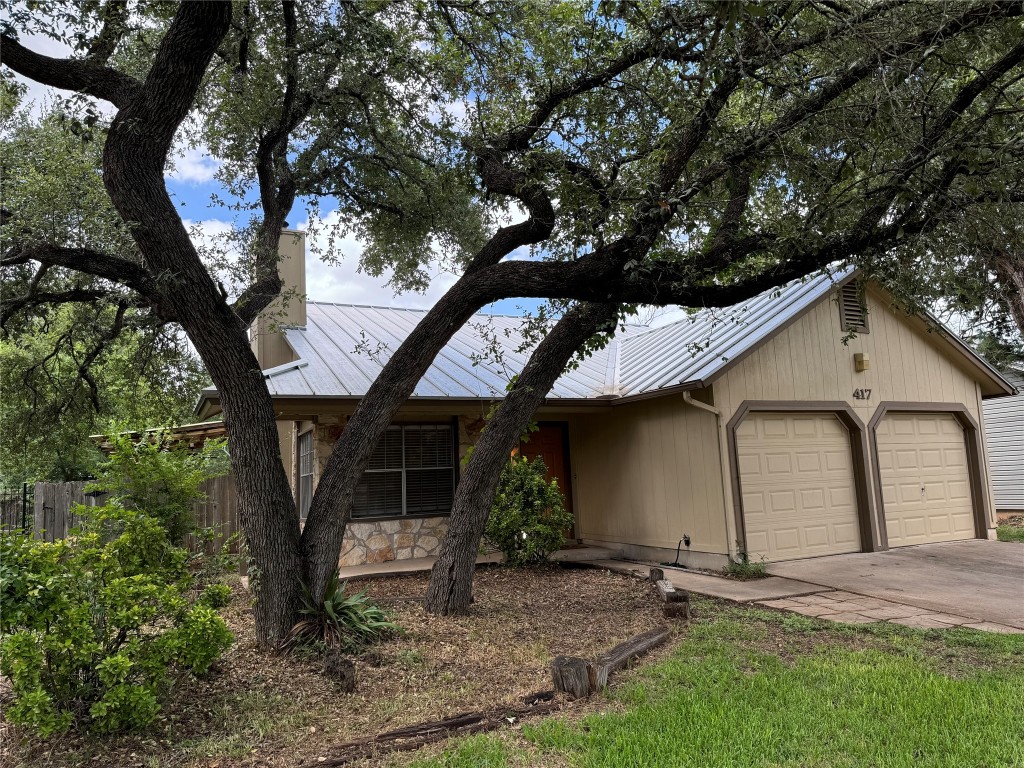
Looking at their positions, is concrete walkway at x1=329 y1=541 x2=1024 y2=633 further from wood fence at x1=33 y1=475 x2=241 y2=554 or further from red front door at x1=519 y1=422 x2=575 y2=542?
wood fence at x1=33 y1=475 x2=241 y2=554

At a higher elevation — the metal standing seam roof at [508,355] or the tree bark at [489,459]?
the metal standing seam roof at [508,355]

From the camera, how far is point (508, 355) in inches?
481

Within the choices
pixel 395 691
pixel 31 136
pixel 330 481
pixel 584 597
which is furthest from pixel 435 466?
pixel 31 136

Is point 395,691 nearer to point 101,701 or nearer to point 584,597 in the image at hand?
point 101,701

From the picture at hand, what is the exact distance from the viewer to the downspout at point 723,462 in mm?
8955

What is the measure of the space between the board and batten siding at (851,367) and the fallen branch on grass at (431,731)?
5522 millimetres

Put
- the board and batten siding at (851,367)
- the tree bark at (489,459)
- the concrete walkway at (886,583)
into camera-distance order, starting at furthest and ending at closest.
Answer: the board and batten siding at (851,367), the tree bark at (489,459), the concrete walkway at (886,583)

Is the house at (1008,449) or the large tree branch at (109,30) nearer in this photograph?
the large tree branch at (109,30)

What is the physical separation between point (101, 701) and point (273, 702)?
3.33 feet

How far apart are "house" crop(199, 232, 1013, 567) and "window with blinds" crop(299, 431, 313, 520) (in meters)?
0.08

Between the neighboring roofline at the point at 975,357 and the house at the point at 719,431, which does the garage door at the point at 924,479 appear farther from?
the neighboring roofline at the point at 975,357

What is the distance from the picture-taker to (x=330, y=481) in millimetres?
5777

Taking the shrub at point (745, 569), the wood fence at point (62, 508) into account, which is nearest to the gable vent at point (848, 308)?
the shrub at point (745, 569)

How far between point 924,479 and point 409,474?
8379 mm
